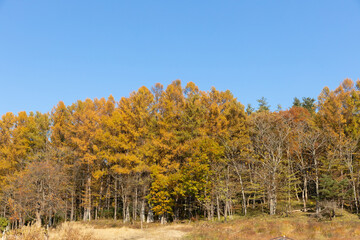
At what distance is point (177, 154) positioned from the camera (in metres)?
28.3

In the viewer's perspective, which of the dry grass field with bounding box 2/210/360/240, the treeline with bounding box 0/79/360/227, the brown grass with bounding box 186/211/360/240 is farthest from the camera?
the treeline with bounding box 0/79/360/227

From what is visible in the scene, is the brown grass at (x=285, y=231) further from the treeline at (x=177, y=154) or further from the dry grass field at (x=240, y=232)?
the treeline at (x=177, y=154)

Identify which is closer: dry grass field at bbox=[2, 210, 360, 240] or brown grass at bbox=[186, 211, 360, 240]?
dry grass field at bbox=[2, 210, 360, 240]

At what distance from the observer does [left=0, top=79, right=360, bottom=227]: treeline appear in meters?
26.1

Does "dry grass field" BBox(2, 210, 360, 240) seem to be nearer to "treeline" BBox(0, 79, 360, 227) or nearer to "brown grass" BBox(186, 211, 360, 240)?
"brown grass" BBox(186, 211, 360, 240)

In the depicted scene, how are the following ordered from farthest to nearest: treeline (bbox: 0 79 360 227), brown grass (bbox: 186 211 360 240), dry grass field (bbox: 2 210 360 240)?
1. treeline (bbox: 0 79 360 227)
2. brown grass (bbox: 186 211 360 240)
3. dry grass field (bbox: 2 210 360 240)

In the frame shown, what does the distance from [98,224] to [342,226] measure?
22324 mm

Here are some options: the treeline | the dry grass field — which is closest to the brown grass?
the dry grass field

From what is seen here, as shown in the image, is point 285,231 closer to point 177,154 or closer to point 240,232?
point 240,232

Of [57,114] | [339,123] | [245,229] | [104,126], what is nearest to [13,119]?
[57,114]

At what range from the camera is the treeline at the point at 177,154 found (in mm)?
26141

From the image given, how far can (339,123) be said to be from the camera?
29.6m

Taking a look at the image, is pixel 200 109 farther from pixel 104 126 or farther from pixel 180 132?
pixel 104 126

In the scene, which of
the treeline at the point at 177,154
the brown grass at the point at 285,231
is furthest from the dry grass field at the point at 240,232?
the treeline at the point at 177,154
